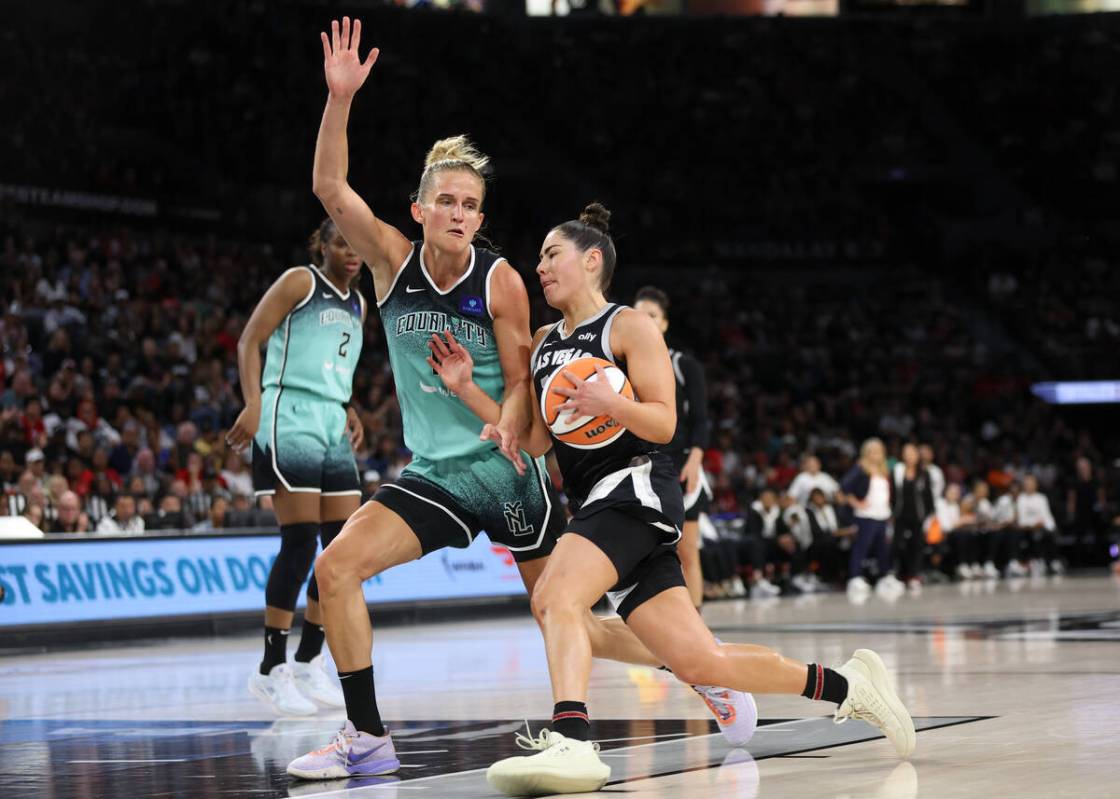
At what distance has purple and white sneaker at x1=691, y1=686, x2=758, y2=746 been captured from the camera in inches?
231

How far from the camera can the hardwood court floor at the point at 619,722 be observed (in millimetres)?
5219

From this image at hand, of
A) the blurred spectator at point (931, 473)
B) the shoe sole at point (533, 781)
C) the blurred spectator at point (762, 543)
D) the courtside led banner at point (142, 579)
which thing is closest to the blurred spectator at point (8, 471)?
the courtside led banner at point (142, 579)

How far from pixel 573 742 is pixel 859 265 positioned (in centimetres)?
2985

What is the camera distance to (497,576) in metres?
16.7

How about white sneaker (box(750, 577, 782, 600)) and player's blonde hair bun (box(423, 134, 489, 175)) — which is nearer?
player's blonde hair bun (box(423, 134, 489, 175))

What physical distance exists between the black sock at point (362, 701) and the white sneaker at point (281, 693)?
209cm

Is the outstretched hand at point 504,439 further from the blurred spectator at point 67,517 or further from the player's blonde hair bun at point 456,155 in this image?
the blurred spectator at point 67,517

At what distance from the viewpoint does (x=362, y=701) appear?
568cm

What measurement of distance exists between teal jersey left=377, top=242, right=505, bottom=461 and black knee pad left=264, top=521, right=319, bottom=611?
2279 mm

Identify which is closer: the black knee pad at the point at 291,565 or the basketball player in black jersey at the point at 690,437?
the black knee pad at the point at 291,565

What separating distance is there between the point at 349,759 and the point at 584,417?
1.45 metres

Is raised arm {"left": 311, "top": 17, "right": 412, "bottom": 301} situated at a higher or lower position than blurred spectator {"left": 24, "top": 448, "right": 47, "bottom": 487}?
higher

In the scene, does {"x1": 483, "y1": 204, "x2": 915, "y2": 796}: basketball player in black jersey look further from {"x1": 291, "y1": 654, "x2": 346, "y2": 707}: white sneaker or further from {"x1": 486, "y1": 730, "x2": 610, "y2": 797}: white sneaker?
{"x1": 291, "y1": 654, "x2": 346, "y2": 707}: white sneaker

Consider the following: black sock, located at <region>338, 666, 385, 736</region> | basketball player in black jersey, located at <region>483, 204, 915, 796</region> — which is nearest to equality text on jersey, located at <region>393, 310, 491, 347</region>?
basketball player in black jersey, located at <region>483, 204, 915, 796</region>
